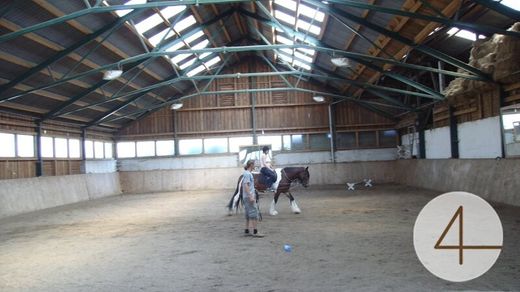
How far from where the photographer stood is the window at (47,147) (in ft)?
70.6

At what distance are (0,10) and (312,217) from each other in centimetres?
996

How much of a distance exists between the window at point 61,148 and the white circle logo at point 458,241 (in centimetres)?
1905

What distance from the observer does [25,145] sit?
791 inches

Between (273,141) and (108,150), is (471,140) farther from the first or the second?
(108,150)

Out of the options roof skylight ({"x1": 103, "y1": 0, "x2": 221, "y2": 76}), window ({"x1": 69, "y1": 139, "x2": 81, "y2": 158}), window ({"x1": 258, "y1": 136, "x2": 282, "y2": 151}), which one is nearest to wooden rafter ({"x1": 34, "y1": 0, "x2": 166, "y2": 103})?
roof skylight ({"x1": 103, "y1": 0, "x2": 221, "y2": 76})

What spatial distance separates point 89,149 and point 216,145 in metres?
7.70

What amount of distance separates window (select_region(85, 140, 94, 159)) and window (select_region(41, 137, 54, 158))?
3.50 metres

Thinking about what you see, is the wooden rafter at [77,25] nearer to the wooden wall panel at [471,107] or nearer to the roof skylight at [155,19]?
the roof skylight at [155,19]

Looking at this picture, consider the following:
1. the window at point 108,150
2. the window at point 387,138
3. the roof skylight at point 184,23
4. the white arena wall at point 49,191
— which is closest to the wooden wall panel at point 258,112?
the window at point 387,138

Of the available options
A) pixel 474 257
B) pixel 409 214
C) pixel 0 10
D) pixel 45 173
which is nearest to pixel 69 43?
pixel 0 10

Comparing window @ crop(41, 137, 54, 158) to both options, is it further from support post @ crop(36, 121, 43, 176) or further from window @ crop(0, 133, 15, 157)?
window @ crop(0, 133, 15, 157)

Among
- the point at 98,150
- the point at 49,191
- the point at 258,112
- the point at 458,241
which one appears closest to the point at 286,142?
the point at 258,112

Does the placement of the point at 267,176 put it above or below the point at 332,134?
below

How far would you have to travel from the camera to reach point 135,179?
93.1 ft
